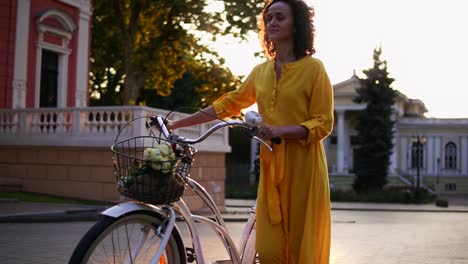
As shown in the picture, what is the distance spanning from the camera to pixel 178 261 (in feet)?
11.6

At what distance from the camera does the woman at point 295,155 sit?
10.7 ft

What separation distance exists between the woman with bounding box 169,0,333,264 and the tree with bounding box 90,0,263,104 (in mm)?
19034

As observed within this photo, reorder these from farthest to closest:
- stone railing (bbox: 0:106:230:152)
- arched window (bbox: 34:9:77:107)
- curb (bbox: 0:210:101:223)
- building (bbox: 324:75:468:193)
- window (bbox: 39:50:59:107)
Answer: building (bbox: 324:75:468:193)
window (bbox: 39:50:59:107)
arched window (bbox: 34:9:77:107)
stone railing (bbox: 0:106:230:152)
curb (bbox: 0:210:101:223)

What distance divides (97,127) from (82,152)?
79 cm

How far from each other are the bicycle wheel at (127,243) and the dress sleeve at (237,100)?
2.50 ft

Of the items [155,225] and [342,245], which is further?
[342,245]

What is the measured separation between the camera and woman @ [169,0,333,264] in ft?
10.7

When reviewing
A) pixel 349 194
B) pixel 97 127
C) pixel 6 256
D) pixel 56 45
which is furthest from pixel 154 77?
pixel 6 256

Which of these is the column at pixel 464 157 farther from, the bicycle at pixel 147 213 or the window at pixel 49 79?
the bicycle at pixel 147 213

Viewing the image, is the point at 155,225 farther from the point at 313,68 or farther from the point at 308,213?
the point at 313,68

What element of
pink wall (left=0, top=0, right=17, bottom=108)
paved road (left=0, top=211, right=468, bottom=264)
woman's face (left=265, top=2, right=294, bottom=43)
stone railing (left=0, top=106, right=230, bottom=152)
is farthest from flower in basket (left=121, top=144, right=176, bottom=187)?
pink wall (left=0, top=0, right=17, bottom=108)

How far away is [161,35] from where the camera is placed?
25609 millimetres

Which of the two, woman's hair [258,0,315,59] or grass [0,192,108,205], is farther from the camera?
grass [0,192,108,205]

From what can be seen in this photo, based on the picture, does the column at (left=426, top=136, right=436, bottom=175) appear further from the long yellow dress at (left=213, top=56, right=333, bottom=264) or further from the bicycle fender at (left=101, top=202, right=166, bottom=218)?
the bicycle fender at (left=101, top=202, right=166, bottom=218)
